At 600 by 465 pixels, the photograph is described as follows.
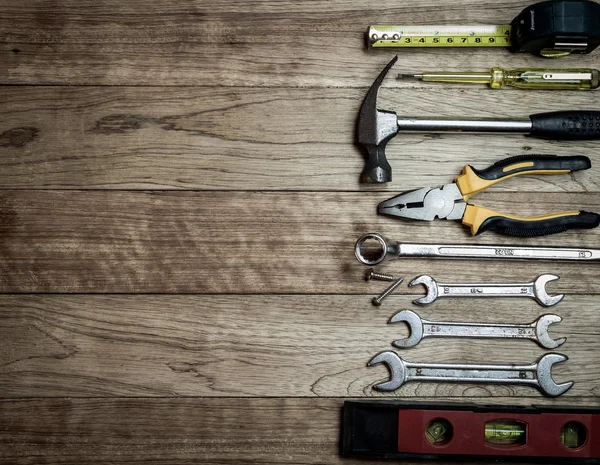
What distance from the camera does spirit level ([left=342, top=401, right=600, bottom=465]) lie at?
146 centimetres

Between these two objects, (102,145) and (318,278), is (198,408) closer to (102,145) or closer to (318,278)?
(318,278)

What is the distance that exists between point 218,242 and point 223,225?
0.13 feet

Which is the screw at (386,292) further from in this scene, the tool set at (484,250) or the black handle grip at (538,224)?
the black handle grip at (538,224)

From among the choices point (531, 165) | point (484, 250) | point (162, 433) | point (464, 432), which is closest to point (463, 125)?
point (531, 165)

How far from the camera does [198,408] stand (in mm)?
1520

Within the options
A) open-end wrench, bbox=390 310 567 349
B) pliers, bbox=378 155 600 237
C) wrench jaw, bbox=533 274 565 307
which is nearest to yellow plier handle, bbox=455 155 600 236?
pliers, bbox=378 155 600 237

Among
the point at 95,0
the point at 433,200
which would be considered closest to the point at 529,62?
the point at 433,200

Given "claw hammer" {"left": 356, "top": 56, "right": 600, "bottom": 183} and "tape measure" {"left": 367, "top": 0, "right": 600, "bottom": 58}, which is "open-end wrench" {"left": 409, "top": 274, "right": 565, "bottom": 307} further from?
"tape measure" {"left": 367, "top": 0, "right": 600, "bottom": 58}

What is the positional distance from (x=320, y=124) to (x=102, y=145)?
49 centimetres

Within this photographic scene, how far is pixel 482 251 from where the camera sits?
1502 millimetres

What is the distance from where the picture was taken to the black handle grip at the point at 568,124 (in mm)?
1494

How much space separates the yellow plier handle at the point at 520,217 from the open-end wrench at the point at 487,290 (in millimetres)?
117

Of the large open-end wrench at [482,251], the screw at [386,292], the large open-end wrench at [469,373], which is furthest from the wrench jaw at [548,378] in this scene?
the screw at [386,292]

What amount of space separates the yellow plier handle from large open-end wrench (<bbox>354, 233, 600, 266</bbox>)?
0.04 metres
